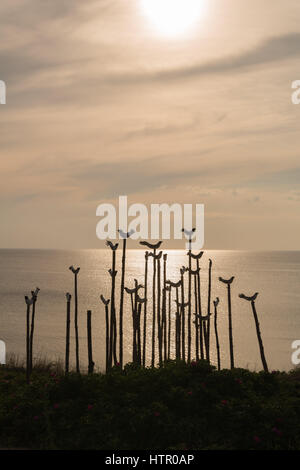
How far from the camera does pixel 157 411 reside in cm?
1121

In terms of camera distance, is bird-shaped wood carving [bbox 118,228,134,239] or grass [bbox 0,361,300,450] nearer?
grass [bbox 0,361,300,450]

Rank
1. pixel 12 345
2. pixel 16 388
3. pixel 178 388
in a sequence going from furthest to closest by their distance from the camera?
pixel 12 345 < pixel 16 388 < pixel 178 388

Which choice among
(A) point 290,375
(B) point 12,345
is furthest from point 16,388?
(B) point 12,345

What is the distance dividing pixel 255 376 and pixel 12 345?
36613 millimetres

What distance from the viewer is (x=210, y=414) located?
11.4 metres

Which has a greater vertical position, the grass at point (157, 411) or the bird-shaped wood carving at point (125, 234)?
the bird-shaped wood carving at point (125, 234)

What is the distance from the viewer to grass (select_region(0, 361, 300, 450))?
10805 millimetres

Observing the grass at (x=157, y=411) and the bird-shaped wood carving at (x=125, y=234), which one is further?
the bird-shaped wood carving at (x=125, y=234)

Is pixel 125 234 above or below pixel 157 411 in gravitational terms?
above

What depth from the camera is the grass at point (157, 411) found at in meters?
10.8

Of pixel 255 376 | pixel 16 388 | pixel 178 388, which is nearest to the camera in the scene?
pixel 178 388

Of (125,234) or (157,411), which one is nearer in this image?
(157,411)

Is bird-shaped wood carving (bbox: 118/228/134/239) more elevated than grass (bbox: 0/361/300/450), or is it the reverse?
bird-shaped wood carving (bbox: 118/228/134/239)
